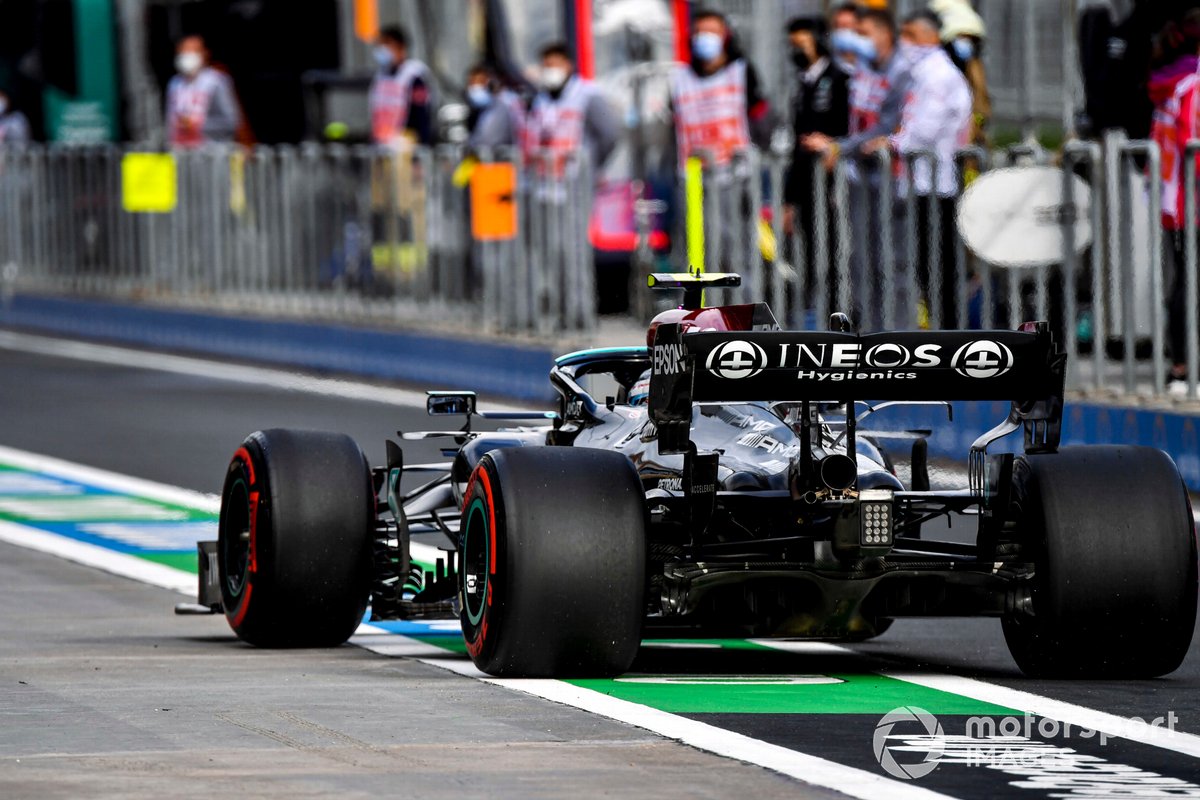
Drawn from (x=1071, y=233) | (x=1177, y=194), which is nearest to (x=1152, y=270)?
(x=1177, y=194)

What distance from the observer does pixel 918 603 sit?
9484 millimetres

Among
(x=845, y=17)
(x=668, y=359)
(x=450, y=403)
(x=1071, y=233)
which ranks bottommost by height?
(x=450, y=403)

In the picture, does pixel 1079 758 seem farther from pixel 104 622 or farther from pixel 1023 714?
pixel 104 622

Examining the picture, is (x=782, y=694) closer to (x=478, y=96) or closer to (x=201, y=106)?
(x=478, y=96)

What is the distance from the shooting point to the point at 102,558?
1412 centimetres

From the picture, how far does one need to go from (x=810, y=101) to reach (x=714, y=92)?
2424 mm

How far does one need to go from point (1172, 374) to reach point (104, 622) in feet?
21.4

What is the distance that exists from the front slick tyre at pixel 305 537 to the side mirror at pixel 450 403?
44 centimetres

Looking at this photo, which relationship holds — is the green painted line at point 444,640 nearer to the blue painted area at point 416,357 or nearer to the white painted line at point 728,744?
the white painted line at point 728,744

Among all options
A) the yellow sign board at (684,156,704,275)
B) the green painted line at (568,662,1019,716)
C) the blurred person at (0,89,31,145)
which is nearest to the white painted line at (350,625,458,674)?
the green painted line at (568,662,1019,716)

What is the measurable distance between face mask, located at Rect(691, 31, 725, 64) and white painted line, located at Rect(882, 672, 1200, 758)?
12.7m

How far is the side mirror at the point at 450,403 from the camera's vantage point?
1089 centimetres

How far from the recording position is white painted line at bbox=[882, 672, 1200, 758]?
27.0ft

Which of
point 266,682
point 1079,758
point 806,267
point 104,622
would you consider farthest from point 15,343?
point 1079,758
